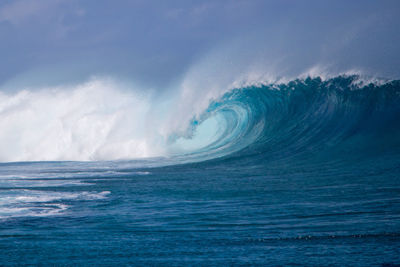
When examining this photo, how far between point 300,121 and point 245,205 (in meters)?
8.96

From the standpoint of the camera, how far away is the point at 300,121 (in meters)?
14.5

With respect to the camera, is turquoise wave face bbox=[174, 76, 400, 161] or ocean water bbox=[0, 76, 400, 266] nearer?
ocean water bbox=[0, 76, 400, 266]

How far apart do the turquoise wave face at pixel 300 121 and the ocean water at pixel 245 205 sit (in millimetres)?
56

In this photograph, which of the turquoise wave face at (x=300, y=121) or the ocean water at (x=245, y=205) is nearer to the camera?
the ocean water at (x=245, y=205)

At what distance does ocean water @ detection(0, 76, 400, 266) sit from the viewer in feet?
12.7

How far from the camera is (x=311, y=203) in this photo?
578 cm

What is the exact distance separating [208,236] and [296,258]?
1004 mm

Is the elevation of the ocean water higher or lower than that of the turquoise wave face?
lower

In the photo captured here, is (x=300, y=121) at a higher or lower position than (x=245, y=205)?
higher

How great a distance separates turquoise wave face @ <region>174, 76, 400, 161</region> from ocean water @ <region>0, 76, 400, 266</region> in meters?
0.06

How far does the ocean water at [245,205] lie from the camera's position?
3.88 metres

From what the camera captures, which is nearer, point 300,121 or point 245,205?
point 245,205

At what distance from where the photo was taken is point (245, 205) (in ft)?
19.4

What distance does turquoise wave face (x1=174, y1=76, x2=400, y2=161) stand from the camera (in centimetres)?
1210
